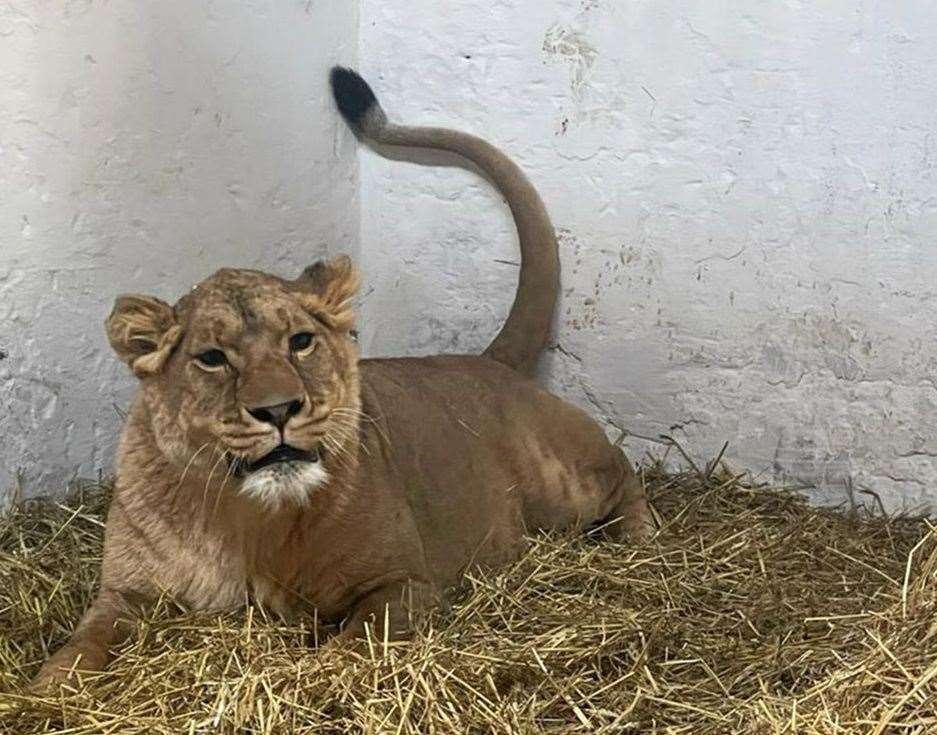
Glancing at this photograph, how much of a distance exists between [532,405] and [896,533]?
3.28 feet

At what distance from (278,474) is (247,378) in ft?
0.62

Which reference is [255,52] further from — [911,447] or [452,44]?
[911,447]

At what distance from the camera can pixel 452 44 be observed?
13.6 feet

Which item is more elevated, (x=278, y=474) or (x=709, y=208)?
(x=709, y=208)

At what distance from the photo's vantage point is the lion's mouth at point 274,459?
2717mm

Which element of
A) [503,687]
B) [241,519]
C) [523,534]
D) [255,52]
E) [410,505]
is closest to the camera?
[503,687]

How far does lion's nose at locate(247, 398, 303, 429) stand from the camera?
105 inches

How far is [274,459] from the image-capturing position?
2.72 metres

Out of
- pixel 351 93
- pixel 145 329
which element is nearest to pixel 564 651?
pixel 145 329

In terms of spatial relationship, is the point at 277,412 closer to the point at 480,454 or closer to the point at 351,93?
the point at 480,454

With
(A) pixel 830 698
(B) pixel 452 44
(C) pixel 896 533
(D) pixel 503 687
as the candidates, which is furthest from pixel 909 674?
(B) pixel 452 44

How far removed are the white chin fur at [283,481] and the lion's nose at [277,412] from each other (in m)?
0.10

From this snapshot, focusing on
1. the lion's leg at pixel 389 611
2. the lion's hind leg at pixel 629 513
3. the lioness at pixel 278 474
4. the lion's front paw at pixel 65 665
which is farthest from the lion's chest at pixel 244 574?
the lion's hind leg at pixel 629 513

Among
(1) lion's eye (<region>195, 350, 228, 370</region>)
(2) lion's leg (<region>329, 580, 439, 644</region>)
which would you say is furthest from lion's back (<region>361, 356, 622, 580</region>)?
(1) lion's eye (<region>195, 350, 228, 370</region>)
